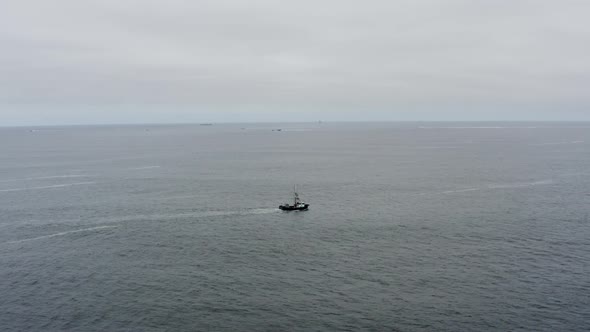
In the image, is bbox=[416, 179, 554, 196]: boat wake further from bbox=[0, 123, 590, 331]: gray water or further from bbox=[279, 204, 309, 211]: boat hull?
bbox=[279, 204, 309, 211]: boat hull

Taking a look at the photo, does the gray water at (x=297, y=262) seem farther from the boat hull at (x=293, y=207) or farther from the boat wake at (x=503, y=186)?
the boat hull at (x=293, y=207)

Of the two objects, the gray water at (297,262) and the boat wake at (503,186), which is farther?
the boat wake at (503,186)

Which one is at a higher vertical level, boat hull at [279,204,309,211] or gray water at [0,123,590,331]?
boat hull at [279,204,309,211]

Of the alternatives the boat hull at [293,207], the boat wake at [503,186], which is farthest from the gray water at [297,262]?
the boat hull at [293,207]

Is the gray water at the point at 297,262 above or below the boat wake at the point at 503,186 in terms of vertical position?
below

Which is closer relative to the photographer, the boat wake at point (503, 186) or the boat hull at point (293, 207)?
the boat hull at point (293, 207)

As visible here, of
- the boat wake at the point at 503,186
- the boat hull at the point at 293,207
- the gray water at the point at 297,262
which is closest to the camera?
the gray water at the point at 297,262

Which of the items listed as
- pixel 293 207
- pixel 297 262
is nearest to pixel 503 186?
pixel 293 207

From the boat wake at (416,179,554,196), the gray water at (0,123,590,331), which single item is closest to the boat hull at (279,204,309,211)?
the gray water at (0,123,590,331)

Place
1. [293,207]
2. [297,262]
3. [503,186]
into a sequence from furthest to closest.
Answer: [503,186] < [293,207] < [297,262]

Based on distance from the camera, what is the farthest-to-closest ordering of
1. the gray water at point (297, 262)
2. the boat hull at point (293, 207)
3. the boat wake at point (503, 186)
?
1. the boat wake at point (503, 186)
2. the boat hull at point (293, 207)
3. the gray water at point (297, 262)

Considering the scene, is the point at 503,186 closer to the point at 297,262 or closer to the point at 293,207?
the point at 293,207

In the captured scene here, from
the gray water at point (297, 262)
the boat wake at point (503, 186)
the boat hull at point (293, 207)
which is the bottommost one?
the gray water at point (297, 262)
